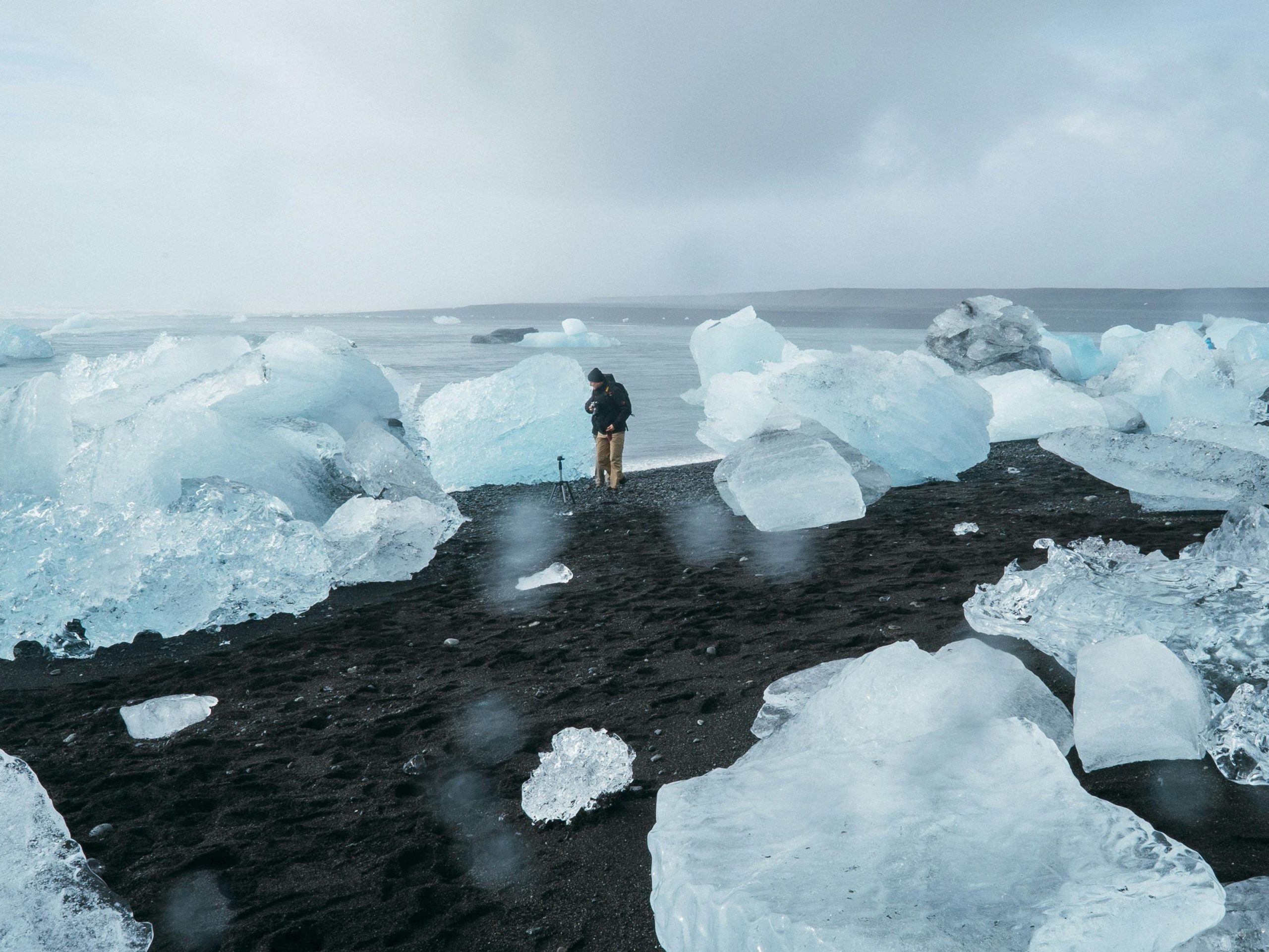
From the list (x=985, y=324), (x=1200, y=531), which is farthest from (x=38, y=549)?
(x=985, y=324)

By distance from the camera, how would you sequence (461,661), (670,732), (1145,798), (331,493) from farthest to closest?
(331,493), (461,661), (670,732), (1145,798)

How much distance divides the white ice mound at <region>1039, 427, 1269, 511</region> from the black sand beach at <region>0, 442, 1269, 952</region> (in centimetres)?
22

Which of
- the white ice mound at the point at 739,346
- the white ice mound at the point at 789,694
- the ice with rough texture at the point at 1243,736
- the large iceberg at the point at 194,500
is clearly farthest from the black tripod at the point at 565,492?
the ice with rough texture at the point at 1243,736

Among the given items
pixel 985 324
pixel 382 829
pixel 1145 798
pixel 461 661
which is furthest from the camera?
pixel 985 324

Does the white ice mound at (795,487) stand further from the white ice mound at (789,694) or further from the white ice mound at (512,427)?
the white ice mound at (512,427)

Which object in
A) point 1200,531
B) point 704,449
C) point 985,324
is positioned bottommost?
point 704,449

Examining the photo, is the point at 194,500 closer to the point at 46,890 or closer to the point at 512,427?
the point at 46,890

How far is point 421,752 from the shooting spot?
334 centimetres

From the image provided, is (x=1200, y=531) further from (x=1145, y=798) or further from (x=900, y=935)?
(x=900, y=935)

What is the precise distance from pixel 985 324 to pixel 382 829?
1559 cm

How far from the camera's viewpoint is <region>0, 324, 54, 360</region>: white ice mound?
90.1 ft

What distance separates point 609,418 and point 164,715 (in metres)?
6.06

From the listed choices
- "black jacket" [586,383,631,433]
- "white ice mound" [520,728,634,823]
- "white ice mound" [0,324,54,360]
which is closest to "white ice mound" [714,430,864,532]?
"black jacket" [586,383,631,433]

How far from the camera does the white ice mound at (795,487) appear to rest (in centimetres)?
673
